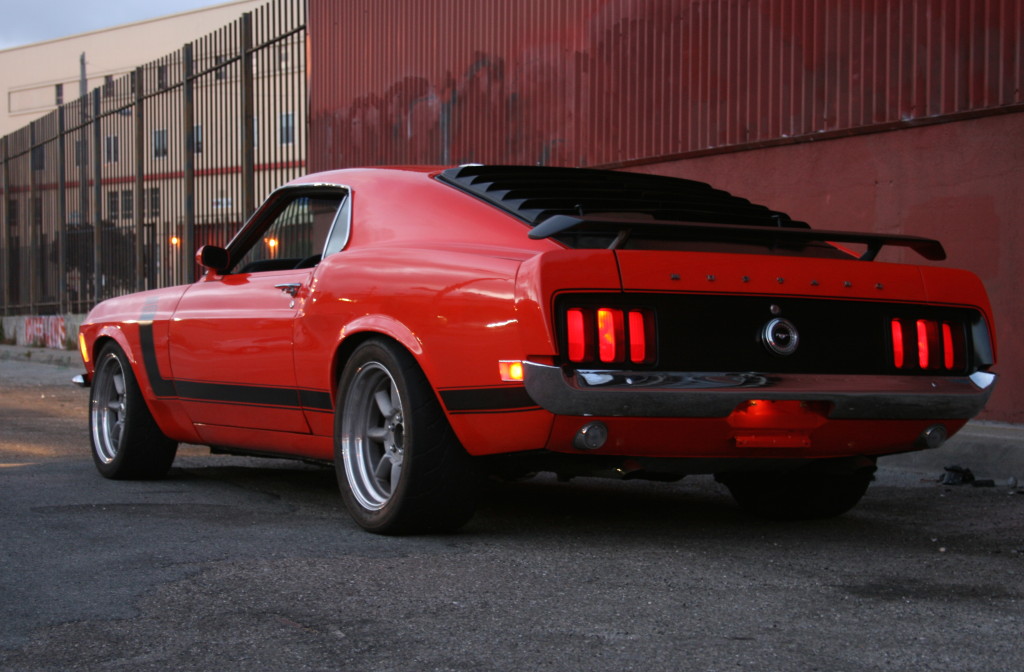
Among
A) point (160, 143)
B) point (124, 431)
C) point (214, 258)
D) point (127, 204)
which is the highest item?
point (160, 143)

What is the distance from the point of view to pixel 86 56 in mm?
52531

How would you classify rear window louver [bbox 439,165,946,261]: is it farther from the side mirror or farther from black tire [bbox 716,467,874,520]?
the side mirror

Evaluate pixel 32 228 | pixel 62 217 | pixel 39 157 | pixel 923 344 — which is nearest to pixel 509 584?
pixel 923 344

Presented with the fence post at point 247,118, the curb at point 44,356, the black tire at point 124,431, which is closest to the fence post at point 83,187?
the curb at point 44,356

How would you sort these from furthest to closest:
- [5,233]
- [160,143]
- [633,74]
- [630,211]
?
[5,233] < [160,143] < [633,74] < [630,211]

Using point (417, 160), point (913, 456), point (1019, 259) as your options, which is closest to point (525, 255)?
point (913, 456)

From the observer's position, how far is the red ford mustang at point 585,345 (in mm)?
4164

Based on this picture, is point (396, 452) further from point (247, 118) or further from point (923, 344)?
point (247, 118)

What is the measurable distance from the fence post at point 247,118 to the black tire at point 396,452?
38.5ft

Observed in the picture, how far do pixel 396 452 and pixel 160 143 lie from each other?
15.6m

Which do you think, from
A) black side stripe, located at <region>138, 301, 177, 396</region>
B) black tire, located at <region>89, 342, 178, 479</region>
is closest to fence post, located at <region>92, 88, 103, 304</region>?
black tire, located at <region>89, 342, 178, 479</region>

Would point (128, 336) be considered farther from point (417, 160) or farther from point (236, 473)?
point (417, 160)

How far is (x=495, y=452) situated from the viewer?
14.4 feet

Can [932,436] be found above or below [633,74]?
below
